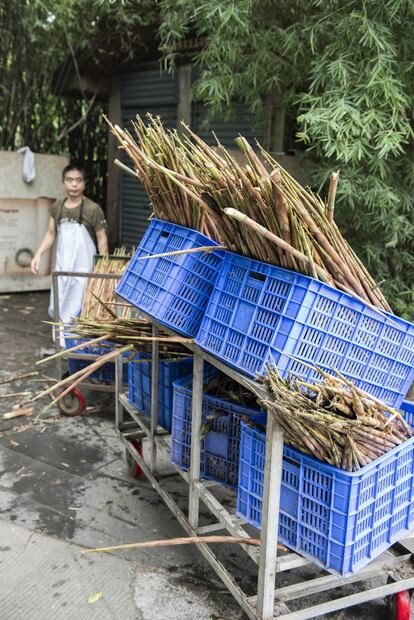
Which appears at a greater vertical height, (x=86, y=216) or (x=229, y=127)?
(x=229, y=127)

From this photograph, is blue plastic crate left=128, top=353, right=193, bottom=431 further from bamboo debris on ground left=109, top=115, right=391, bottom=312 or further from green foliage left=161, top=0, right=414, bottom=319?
green foliage left=161, top=0, right=414, bottom=319

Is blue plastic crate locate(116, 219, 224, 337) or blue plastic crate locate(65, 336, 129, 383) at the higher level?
blue plastic crate locate(116, 219, 224, 337)

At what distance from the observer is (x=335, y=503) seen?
6.21 ft

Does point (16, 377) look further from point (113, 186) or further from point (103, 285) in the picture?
point (113, 186)

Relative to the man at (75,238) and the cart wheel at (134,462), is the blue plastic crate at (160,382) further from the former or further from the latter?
the man at (75,238)

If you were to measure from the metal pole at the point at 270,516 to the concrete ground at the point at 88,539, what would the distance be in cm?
48

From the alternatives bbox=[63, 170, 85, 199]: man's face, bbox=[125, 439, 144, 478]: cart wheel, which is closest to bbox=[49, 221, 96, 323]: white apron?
bbox=[63, 170, 85, 199]: man's face

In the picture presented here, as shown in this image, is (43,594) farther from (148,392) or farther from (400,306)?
(400,306)

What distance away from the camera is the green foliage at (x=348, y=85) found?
3391 millimetres

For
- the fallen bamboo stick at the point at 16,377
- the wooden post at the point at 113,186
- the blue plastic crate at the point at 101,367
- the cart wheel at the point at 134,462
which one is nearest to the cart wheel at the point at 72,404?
the blue plastic crate at the point at 101,367

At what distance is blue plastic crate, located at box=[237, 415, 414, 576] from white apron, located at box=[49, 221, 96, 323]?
3430mm

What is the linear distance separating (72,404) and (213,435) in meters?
2.08

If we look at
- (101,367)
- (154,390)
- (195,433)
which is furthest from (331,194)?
(101,367)

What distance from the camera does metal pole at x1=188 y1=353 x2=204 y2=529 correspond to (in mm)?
2428
